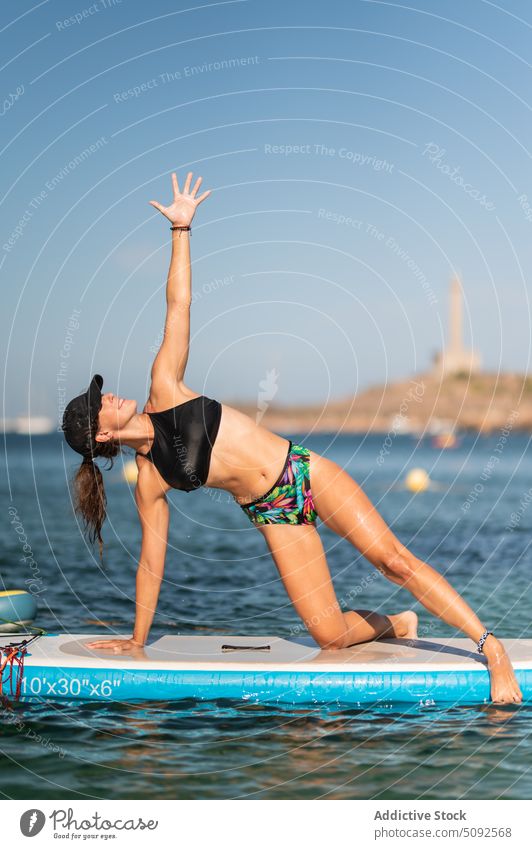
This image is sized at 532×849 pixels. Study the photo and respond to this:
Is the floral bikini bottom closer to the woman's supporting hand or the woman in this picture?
the woman

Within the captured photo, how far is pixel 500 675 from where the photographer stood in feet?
26.3

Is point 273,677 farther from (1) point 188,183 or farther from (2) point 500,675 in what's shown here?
(1) point 188,183

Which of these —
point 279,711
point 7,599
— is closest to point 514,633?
point 279,711

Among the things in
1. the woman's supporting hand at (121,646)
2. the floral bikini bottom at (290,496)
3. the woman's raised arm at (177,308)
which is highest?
the woman's raised arm at (177,308)

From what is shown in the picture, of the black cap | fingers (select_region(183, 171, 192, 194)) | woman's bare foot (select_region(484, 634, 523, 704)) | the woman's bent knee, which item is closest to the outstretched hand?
fingers (select_region(183, 171, 192, 194))

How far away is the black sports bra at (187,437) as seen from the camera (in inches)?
303

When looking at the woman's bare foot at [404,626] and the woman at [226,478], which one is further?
the woman's bare foot at [404,626]

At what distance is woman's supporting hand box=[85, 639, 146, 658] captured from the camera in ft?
28.8

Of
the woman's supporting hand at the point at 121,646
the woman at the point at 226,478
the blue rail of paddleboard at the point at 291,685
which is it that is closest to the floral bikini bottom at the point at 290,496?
the woman at the point at 226,478

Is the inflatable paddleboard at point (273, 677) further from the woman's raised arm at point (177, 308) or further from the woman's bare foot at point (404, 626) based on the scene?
the woman's raised arm at point (177, 308)

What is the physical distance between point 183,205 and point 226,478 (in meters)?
2.16

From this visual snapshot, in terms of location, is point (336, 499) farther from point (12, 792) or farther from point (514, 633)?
point (514, 633)

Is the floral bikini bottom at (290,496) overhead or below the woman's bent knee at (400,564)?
overhead

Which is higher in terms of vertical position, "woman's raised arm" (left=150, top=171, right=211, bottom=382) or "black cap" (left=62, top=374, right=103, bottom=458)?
"woman's raised arm" (left=150, top=171, right=211, bottom=382)
